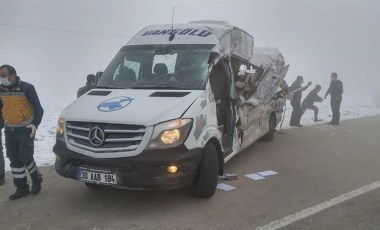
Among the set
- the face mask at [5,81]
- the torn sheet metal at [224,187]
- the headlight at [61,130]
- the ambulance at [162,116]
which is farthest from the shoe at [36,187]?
the torn sheet metal at [224,187]

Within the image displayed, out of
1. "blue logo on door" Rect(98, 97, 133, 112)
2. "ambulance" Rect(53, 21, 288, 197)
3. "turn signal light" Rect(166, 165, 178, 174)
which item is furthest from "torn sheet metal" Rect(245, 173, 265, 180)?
"blue logo on door" Rect(98, 97, 133, 112)

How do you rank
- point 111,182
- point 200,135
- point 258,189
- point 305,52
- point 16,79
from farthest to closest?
point 305,52 → point 258,189 → point 16,79 → point 200,135 → point 111,182

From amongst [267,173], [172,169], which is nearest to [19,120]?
[172,169]

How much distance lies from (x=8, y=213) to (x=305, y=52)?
44167 millimetres

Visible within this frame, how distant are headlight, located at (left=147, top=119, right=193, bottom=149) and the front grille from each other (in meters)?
0.15

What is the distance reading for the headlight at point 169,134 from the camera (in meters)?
4.63

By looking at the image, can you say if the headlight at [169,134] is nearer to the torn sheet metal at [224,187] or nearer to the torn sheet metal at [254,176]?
the torn sheet metal at [224,187]

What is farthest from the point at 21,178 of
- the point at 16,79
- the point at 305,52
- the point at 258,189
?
the point at 305,52

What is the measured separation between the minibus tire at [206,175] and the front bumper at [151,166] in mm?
346

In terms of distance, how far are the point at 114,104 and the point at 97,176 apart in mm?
902

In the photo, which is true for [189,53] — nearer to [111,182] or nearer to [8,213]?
[111,182]

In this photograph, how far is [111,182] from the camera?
4707 millimetres

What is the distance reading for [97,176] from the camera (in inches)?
188

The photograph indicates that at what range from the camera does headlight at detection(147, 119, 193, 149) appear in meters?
4.63
